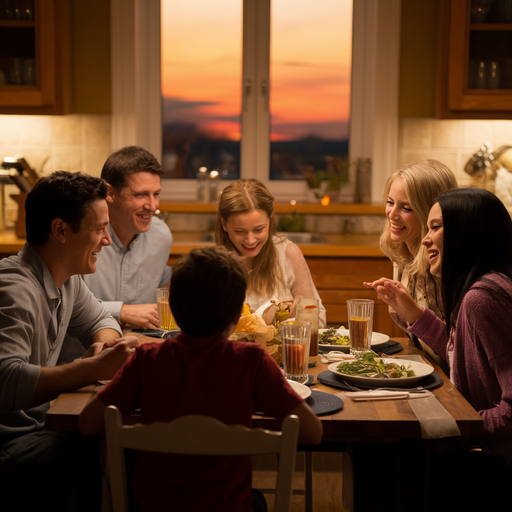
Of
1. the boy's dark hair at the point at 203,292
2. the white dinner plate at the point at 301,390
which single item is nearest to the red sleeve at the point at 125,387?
the boy's dark hair at the point at 203,292

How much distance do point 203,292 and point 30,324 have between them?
585mm

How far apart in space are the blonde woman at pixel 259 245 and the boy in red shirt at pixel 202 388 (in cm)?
111

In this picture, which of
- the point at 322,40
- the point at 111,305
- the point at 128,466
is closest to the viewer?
the point at 128,466

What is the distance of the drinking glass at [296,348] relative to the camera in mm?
1552

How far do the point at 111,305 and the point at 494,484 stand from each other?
50.9 inches

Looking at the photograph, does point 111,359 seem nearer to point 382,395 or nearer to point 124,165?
point 382,395

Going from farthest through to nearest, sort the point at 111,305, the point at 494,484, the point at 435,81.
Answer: the point at 435,81 → the point at 111,305 → the point at 494,484

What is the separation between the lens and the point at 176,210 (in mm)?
3863

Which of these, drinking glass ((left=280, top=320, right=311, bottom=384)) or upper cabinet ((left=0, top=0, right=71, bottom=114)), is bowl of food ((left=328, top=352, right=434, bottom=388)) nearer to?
drinking glass ((left=280, top=320, right=311, bottom=384))

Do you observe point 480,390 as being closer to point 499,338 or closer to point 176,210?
point 499,338

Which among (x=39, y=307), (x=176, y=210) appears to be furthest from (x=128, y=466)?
(x=176, y=210)

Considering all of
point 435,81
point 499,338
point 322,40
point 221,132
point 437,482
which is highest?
point 322,40

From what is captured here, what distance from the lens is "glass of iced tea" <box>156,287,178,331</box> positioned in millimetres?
1984

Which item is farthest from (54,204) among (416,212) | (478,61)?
(478,61)
